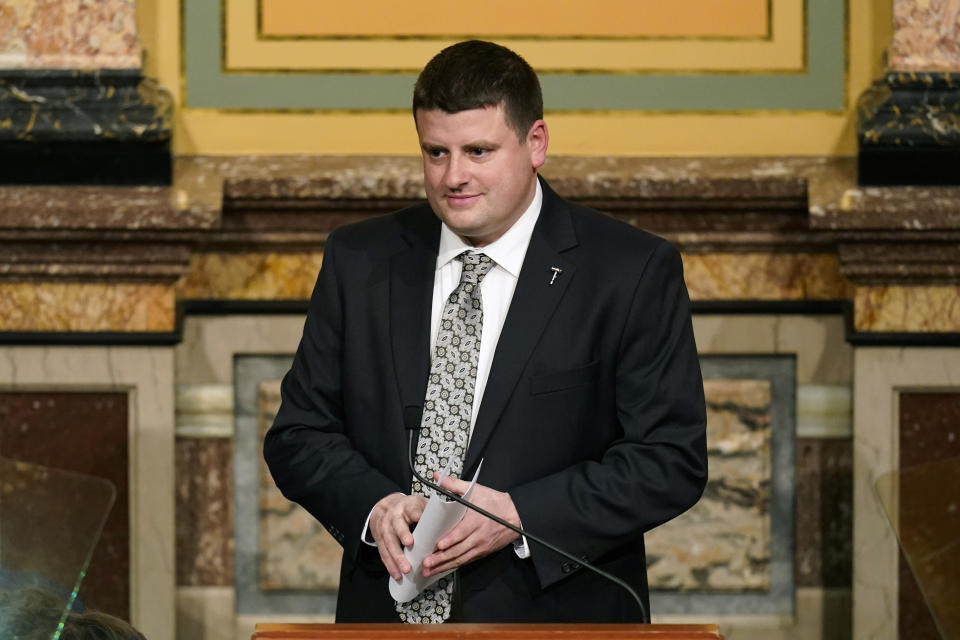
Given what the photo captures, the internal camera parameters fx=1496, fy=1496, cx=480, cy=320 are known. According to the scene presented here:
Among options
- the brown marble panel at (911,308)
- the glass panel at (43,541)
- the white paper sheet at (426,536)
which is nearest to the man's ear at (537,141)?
the white paper sheet at (426,536)

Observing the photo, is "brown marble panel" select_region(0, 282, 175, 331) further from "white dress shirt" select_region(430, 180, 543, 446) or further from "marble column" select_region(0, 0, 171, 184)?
"white dress shirt" select_region(430, 180, 543, 446)

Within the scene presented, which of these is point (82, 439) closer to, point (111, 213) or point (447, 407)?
point (111, 213)

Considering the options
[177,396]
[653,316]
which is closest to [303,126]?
[177,396]

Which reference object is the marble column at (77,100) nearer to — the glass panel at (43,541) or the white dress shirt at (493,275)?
the glass panel at (43,541)

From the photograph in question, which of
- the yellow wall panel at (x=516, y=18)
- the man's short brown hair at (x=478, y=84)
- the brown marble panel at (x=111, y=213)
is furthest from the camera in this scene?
the yellow wall panel at (x=516, y=18)

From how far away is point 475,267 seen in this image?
2652 millimetres

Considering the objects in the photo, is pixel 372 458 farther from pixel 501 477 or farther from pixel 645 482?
pixel 645 482

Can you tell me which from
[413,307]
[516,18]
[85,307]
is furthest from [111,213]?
[413,307]

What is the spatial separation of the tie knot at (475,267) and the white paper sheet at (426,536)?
0.36 m

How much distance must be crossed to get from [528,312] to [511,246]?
13 centimetres

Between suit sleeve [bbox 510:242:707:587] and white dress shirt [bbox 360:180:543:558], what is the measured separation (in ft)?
0.71

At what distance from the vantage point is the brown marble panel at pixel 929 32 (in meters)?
4.17

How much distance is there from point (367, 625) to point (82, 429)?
2.30 metres

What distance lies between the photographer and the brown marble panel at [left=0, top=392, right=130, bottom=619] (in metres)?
4.20
